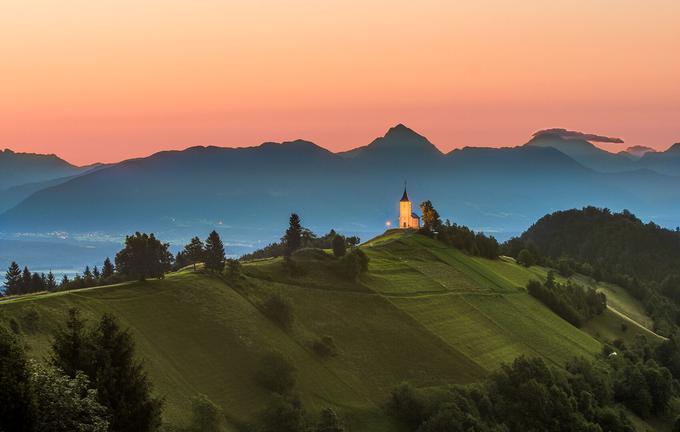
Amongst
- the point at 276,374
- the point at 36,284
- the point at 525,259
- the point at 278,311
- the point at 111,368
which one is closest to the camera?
the point at 111,368

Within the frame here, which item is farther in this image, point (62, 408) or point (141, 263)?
point (141, 263)

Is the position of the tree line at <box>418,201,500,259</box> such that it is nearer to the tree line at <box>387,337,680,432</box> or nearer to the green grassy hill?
the green grassy hill

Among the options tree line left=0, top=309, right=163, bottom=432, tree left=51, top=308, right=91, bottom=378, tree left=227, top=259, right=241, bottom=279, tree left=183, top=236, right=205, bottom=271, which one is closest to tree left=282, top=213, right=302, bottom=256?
tree left=183, top=236, right=205, bottom=271

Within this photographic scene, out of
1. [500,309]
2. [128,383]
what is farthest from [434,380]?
[128,383]

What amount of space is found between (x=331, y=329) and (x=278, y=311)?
958 cm

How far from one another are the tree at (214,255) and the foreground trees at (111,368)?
52.1 meters

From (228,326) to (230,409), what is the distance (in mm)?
16778

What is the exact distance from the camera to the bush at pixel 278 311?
298 ft

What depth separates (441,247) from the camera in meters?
160

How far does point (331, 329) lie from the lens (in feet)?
315

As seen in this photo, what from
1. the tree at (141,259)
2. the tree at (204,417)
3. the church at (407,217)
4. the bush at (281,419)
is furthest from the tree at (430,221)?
the tree at (204,417)

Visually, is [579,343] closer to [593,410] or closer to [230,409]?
[593,410]

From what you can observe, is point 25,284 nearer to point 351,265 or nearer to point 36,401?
point 351,265

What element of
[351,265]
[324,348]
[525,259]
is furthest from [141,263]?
[525,259]
